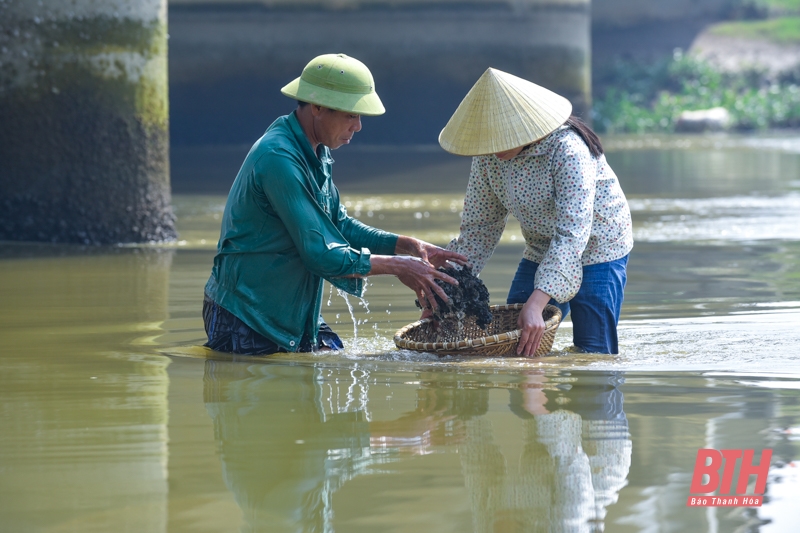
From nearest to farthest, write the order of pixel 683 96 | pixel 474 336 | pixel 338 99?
1. pixel 338 99
2. pixel 474 336
3. pixel 683 96

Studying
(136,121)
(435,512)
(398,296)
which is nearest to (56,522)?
(435,512)

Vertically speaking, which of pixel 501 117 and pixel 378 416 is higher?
pixel 501 117

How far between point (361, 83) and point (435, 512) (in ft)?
6.66

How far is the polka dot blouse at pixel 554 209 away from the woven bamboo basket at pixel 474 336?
0.25 metres

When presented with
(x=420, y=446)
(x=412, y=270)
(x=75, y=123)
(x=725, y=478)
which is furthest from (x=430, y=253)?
(x=75, y=123)

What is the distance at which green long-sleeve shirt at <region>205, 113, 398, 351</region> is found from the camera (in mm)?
4711

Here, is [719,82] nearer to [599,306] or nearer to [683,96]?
[683,96]

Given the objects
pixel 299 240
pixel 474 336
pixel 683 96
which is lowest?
pixel 474 336

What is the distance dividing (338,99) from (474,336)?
1.38 meters

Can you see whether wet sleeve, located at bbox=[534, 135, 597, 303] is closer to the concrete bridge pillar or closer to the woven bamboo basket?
the woven bamboo basket

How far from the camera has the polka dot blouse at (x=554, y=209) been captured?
15.4ft

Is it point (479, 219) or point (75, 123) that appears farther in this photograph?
point (75, 123)

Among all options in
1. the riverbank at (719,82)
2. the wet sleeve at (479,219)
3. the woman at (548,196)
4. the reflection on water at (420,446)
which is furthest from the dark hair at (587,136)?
the riverbank at (719,82)

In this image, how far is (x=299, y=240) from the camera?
4.71 meters
